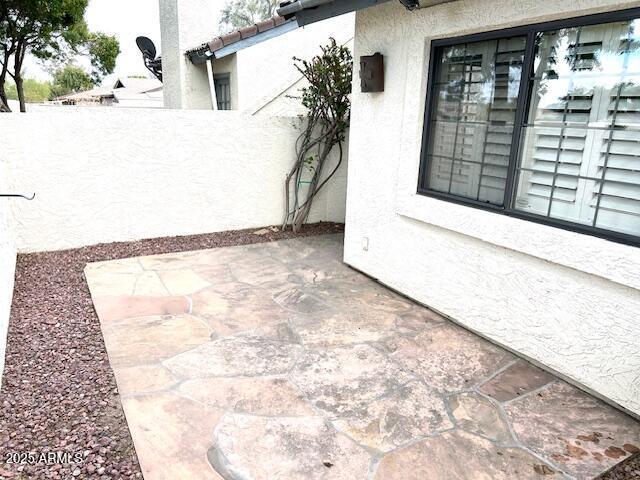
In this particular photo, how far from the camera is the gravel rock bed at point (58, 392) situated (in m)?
3.11

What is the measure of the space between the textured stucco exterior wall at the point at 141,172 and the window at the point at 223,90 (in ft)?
12.8

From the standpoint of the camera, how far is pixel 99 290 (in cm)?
616

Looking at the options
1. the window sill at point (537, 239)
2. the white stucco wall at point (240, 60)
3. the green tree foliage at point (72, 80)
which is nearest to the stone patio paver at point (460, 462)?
the window sill at point (537, 239)

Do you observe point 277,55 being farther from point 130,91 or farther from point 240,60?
point 130,91

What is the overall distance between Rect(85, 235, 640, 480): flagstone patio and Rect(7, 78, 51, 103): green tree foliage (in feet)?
173

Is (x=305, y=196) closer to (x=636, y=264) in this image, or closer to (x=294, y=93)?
(x=294, y=93)

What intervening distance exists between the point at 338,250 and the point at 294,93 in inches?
175

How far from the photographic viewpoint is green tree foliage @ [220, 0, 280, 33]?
2766cm

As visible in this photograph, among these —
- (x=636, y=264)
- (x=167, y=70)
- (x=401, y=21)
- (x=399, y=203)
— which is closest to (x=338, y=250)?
(x=399, y=203)

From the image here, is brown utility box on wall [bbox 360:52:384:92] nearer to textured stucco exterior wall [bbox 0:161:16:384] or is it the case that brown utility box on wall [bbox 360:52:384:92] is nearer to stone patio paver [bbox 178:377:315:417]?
stone patio paver [bbox 178:377:315:417]

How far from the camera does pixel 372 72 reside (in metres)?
6.08

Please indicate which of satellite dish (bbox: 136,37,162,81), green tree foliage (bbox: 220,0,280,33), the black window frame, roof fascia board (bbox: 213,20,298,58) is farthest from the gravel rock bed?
green tree foliage (bbox: 220,0,280,33)

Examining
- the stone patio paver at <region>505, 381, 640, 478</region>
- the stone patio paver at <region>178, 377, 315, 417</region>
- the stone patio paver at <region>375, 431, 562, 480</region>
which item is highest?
the stone patio paver at <region>178, 377, 315, 417</region>

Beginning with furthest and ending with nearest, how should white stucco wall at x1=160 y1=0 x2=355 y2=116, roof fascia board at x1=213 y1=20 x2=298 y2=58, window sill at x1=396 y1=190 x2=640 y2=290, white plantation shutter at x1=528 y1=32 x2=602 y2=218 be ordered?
white stucco wall at x1=160 y1=0 x2=355 y2=116, roof fascia board at x1=213 y1=20 x2=298 y2=58, white plantation shutter at x1=528 y1=32 x2=602 y2=218, window sill at x1=396 y1=190 x2=640 y2=290
